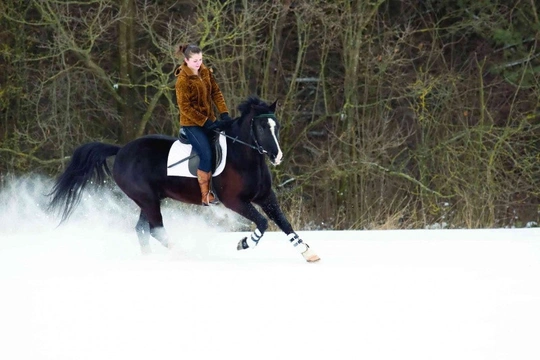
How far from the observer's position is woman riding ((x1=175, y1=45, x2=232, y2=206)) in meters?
9.91

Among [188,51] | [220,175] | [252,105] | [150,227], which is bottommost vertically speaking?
[150,227]

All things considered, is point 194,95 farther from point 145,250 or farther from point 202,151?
point 145,250

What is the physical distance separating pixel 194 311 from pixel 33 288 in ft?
5.95

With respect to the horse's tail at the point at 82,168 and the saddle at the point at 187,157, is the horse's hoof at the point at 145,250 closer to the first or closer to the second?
the saddle at the point at 187,157

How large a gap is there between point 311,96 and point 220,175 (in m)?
11.9

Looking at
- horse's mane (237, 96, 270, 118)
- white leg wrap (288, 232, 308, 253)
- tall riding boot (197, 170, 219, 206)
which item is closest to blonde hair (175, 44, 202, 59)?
horse's mane (237, 96, 270, 118)

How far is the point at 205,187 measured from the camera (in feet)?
33.4

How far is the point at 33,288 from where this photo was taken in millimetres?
8070

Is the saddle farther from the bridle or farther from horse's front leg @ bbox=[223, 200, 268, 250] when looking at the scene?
horse's front leg @ bbox=[223, 200, 268, 250]

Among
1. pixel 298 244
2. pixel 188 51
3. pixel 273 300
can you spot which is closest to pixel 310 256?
pixel 298 244

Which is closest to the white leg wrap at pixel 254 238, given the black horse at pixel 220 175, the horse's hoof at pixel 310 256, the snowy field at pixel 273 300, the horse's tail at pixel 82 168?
the black horse at pixel 220 175

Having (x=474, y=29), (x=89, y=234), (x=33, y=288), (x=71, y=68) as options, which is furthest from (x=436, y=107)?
(x=33, y=288)

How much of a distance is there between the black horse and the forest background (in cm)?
A: 616

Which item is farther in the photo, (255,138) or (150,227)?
(150,227)
